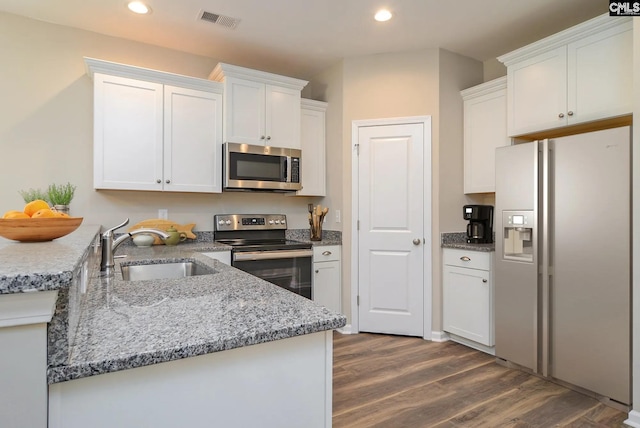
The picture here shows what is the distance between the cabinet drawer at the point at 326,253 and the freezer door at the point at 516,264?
55.5 inches

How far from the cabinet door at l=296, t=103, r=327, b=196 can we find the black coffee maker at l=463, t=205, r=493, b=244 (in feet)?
4.69

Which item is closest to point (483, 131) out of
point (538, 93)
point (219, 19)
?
point (538, 93)

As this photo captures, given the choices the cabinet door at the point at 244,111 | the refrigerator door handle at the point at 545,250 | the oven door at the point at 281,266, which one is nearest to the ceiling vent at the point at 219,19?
the cabinet door at the point at 244,111

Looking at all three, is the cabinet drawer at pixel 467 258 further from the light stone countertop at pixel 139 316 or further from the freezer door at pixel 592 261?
the light stone countertop at pixel 139 316

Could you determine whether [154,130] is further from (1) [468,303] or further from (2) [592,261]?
(2) [592,261]

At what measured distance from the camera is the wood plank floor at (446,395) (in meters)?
2.00

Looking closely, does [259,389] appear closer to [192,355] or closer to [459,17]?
[192,355]

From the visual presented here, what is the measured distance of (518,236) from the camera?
262cm

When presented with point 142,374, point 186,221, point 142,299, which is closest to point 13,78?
point 186,221

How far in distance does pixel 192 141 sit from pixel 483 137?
8.38 feet

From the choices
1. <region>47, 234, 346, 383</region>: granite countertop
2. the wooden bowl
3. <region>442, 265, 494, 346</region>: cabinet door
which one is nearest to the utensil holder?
<region>442, 265, 494, 346</region>: cabinet door

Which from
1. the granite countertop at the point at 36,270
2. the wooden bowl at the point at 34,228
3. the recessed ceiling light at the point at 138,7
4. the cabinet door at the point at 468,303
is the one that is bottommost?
the cabinet door at the point at 468,303

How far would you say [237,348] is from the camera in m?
0.82

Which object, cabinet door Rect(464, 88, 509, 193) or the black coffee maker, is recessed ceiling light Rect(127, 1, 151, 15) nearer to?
cabinet door Rect(464, 88, 509, 193)
